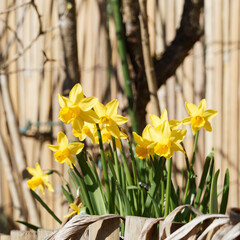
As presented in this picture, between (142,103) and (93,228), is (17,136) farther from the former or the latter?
(93,228)

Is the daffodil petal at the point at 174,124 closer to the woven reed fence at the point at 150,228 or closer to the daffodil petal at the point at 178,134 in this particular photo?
the daffodil petal at the point at 178,134

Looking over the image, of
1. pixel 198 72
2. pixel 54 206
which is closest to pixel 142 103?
pixel 198 72

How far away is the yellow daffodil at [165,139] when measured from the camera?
2.78 feet

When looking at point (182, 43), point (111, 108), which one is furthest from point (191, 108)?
point (182, 43)

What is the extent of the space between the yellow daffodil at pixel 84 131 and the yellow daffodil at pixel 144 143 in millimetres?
100

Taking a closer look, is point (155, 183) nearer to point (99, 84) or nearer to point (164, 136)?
point (164, 136)

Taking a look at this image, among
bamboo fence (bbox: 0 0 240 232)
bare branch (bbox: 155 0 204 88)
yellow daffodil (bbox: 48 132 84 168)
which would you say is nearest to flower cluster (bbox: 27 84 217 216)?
yellow daffodil (bbox: 48 132 84 168)

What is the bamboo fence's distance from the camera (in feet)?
7.95

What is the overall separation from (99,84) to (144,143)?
156cm

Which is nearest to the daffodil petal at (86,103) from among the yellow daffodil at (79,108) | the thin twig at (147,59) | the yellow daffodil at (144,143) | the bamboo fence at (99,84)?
the yellow daffodil at (79,108)

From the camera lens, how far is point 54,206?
8.17ft

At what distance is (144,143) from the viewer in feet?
2.92

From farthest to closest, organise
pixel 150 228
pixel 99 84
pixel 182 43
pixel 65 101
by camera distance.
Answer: pixel 99 84 < pixel 182 43 < pixel 65 101 < pixel 150 228

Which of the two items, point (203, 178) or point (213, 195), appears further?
point (203, 178)
